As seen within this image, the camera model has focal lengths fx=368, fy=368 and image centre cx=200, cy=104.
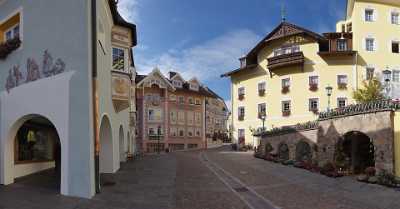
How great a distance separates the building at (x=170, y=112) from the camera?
57.1 m

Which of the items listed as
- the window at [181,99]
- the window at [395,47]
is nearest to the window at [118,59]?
the window at [395,47]

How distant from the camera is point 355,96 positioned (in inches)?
1293

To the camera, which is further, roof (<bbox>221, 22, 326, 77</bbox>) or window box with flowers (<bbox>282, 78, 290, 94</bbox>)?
window box with flowers (<bbox>282, 78, 290, 94</bbox>)

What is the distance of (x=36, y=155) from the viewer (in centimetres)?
1938

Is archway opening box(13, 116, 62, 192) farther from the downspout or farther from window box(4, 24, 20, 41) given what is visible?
window box(4, 24, 20, 41)

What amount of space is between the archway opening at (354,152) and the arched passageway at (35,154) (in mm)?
13454

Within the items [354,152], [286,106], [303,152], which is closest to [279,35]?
[286,106]

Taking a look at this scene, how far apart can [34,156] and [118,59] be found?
21.9ft

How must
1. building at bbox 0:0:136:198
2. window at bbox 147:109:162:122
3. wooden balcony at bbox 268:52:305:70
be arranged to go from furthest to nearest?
window at bbox 147:109:162:122 < wooden balcony at bbox 268:52:305:70 < building at bbox 0:0:136:198

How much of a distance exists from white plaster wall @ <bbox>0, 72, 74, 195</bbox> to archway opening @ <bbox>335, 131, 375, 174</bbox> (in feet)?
43.7

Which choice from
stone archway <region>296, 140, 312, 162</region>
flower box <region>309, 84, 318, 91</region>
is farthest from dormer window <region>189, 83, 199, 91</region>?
stone archway <region>296, 140, 312, 162</region>

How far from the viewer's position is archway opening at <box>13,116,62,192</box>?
15.5 m

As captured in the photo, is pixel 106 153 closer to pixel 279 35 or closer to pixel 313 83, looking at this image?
pixel 313 83

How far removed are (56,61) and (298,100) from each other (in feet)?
105
